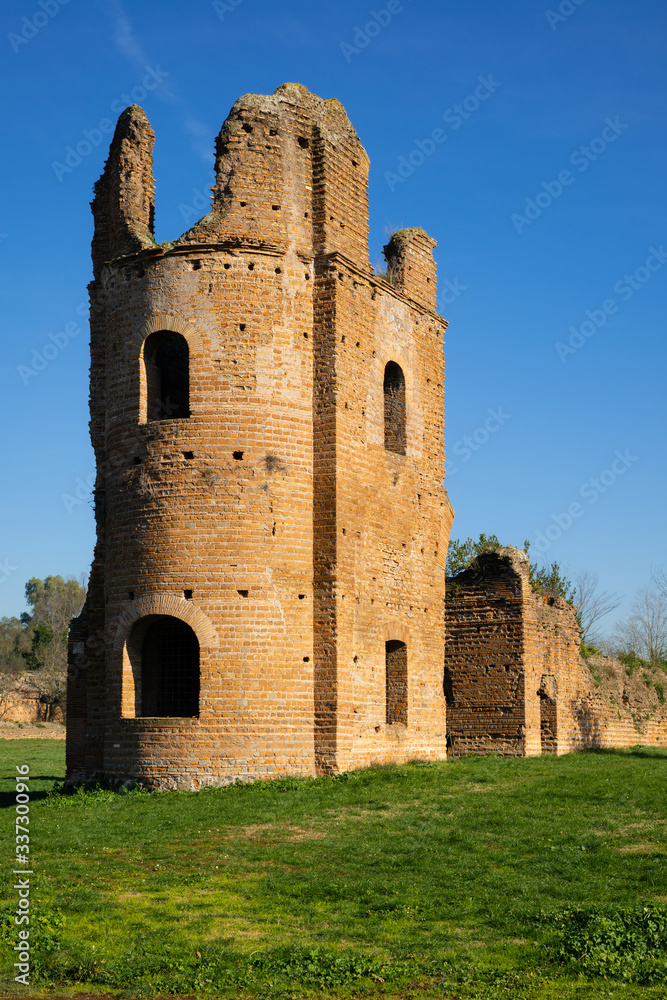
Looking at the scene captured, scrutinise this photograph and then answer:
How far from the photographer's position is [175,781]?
599 inches

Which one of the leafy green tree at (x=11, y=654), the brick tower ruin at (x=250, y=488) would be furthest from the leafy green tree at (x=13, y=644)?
the brick tower ruin at (x=250, y=488)

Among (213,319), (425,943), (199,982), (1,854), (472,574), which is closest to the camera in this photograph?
(199,982)

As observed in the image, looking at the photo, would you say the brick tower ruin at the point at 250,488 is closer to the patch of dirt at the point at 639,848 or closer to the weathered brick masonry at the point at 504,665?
the weathered brick masonry at the point at 504,665

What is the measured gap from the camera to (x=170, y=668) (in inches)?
653

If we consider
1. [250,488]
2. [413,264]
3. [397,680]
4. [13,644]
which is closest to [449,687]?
[397,680]

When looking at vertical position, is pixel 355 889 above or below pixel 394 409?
below

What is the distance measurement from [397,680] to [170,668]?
410 cm

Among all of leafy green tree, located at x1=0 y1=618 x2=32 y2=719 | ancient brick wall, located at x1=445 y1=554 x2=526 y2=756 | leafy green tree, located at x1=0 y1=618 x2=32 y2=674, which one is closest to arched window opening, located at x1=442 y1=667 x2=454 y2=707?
ancient brick wall, located at x1=445 y1=554 x2=526 y2=756

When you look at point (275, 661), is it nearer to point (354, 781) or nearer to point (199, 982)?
point (354, 781)

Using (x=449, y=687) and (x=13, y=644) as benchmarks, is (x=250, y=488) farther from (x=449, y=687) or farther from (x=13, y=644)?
(x=13, y=644)

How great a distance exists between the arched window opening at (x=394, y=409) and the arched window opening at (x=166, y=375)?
3706mm

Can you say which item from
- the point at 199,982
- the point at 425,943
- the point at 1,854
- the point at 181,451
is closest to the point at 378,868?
the point at 425,943

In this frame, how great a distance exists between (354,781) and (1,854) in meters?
5.49

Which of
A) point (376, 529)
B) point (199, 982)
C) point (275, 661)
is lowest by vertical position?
point (199, 982)
